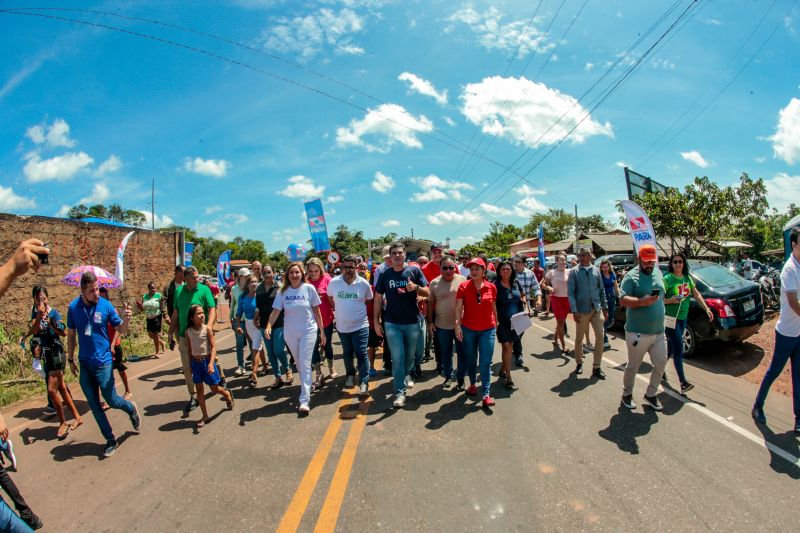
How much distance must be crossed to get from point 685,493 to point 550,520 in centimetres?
117

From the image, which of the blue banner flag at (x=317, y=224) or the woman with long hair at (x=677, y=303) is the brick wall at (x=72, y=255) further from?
the woman with long hair at (x=677, y=303)

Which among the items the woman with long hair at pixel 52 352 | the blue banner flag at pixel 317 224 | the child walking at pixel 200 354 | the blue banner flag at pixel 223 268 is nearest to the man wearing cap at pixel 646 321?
the child walking at pixel 200 354

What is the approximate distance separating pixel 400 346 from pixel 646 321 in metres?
2.95

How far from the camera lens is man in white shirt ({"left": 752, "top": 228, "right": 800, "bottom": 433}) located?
3975 mm

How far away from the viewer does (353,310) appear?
5395mm

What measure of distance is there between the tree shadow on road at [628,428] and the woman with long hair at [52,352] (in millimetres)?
6112

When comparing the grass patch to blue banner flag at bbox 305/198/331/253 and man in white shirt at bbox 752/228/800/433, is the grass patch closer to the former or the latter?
blue banner flag at bbox 305/198/331/253

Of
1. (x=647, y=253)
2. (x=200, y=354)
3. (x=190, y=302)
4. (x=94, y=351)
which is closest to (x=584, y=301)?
(x=647, y=253)

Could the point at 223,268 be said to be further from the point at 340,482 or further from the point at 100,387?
the point at 340,482

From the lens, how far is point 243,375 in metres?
6.89

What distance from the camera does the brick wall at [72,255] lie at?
9.38 m

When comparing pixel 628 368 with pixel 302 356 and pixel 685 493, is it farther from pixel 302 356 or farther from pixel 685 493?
pixel 302 356

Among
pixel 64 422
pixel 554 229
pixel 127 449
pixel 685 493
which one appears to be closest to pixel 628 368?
pixel 685 493

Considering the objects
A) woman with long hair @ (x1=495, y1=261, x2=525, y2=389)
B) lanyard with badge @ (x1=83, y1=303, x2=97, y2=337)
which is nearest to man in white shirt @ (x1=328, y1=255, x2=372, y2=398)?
woman with long hair @ (x1=495, y1=261, x2=525, y2=389)
